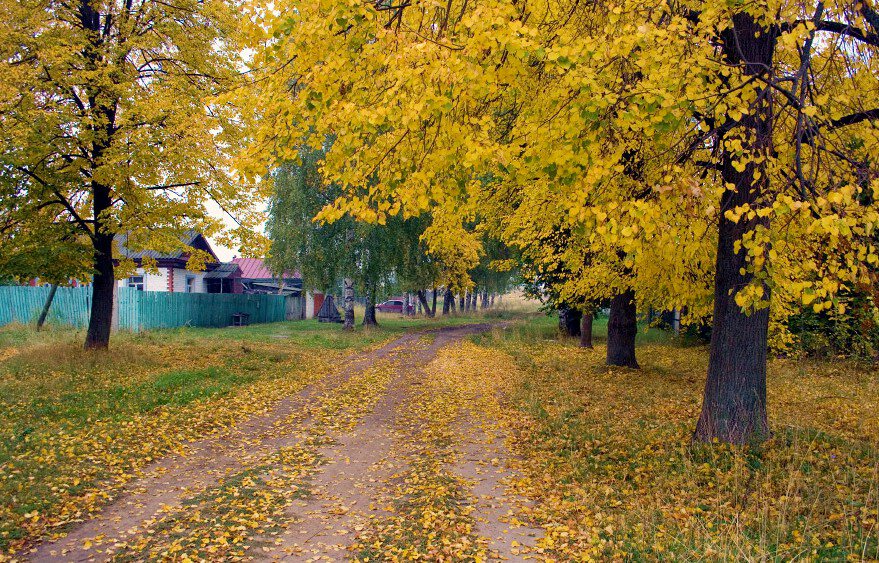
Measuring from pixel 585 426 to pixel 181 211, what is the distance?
10.5m

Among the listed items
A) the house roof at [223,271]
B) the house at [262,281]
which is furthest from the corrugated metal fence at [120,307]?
the house at [262,281]

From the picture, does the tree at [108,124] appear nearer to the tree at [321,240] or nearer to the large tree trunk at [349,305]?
the tree at [321,240]

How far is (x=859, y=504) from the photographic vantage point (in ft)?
17.2

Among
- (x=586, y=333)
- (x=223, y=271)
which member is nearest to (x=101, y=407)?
(x=586, y=333)

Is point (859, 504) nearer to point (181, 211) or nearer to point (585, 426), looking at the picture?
point (585, 426)

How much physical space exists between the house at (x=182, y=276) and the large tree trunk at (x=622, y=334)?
19481 millimetres

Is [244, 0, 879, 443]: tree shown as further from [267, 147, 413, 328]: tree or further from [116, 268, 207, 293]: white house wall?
[116, 268, 207, 293]: white house wall

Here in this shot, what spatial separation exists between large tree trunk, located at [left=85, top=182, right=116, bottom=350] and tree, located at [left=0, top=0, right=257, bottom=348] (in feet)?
0.09

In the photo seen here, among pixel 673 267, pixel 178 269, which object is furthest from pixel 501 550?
pixel 178 269

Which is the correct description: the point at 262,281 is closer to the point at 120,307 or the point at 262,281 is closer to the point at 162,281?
the point at 162,281

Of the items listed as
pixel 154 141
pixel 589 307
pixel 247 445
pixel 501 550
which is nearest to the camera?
pixel 501 550

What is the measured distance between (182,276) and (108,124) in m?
23.2

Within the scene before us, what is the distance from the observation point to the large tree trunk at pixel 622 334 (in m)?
15.4

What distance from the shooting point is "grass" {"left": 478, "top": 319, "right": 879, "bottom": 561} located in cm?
473
